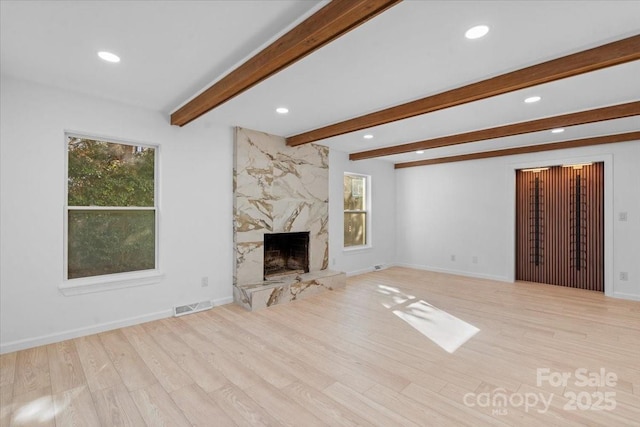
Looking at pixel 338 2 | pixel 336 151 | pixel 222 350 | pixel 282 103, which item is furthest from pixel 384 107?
pixel 222 350

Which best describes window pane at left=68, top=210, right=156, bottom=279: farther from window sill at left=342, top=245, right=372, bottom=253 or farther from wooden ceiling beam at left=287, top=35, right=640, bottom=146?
window sill at left=342, top=245, right=372, bottom=253

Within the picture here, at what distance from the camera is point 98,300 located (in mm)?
3223

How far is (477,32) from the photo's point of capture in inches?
77.5

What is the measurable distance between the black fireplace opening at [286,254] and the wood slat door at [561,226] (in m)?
4.15

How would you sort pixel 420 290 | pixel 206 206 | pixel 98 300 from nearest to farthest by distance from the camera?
pixel 98 300, pixel 206 206, pixel 420 290

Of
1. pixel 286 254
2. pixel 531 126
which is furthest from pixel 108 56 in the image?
pixel 531 126

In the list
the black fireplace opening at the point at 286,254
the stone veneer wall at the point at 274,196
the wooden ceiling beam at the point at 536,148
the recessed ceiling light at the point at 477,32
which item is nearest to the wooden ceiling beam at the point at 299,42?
the recessed ceiling light at the point at 477,32

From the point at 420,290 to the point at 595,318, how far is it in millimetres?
2165

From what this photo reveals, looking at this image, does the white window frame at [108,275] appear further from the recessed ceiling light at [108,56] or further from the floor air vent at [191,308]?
the recessed ceiling light at [108,56]

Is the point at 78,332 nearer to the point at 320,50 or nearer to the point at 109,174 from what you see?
the point at 109,174

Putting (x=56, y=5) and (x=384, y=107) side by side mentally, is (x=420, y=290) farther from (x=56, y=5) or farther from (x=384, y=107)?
(x=56, y=5)

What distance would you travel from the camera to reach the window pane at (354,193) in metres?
6.24

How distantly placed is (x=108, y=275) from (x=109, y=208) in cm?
76

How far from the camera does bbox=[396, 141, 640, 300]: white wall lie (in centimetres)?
454
